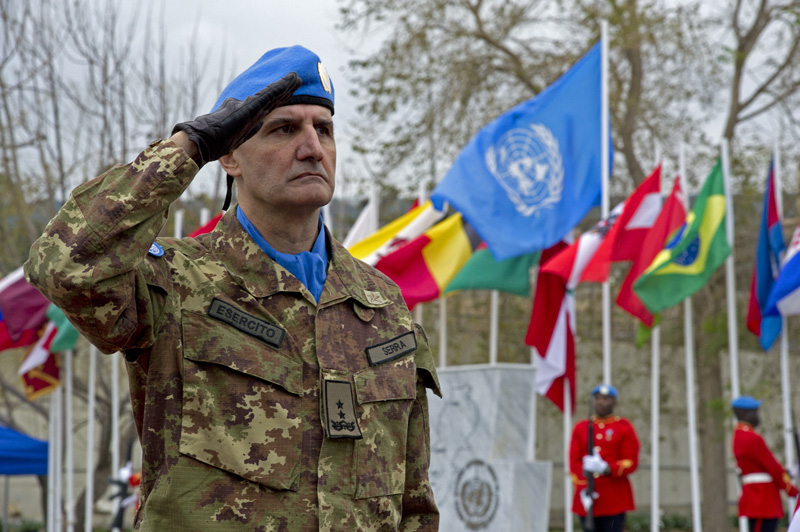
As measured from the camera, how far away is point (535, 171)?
26.2ft

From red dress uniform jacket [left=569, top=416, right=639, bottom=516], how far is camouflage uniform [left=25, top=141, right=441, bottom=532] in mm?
6387

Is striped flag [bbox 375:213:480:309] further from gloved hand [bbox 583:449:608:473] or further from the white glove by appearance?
the white glove

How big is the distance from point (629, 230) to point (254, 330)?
6.25 m

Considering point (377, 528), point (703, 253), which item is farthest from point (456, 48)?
point (377, 528)

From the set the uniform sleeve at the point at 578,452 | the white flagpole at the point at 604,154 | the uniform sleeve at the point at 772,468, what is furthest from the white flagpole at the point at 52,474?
the uniform sleeve at the point at 772,468

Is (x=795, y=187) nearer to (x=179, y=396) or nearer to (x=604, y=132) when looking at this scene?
(x=604, y=132)

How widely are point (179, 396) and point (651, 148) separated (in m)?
12.1

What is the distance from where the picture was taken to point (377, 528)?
6.63 ft

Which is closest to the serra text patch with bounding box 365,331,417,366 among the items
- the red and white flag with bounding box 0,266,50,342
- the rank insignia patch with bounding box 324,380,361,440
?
the rank insignia patch with bounding box 324,380,361,440

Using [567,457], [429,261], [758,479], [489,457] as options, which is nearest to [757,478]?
[758,479]

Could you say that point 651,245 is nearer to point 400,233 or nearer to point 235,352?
point 400,233

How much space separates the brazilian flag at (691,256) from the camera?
743 cm

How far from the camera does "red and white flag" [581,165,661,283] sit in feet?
24.7

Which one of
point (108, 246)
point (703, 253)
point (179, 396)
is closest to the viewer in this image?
point (108, 246)
